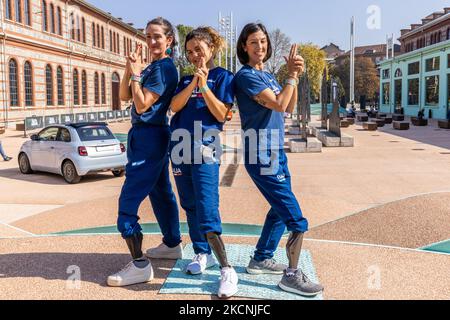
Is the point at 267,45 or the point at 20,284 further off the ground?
the point at 267,45

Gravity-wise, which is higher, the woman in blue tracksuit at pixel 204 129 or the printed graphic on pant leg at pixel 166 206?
the woman in blue tracksuit at pixel 204 129

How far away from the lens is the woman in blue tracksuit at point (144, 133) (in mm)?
3674

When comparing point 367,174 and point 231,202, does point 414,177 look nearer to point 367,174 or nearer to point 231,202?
point 367,174

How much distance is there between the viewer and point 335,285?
12.2 feet

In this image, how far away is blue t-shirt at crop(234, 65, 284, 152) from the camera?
138 inches

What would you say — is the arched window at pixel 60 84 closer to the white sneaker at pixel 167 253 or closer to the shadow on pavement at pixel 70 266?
the shadow on pavement at pixel 70 266

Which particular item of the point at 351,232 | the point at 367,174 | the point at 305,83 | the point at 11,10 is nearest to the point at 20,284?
the point at 351,232

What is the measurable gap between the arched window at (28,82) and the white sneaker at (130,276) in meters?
32.1

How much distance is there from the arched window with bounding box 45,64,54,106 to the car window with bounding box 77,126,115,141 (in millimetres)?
26271

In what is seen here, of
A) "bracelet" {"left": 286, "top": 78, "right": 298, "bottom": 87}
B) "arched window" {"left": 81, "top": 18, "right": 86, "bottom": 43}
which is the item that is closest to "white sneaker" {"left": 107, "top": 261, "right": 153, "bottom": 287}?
"bracelet" {"left": 286, "top": 78, "right": 298, "bottom": 87}

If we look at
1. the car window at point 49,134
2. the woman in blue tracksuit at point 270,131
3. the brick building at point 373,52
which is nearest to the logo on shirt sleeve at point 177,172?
the woman in blue tracksuit at point 270,131

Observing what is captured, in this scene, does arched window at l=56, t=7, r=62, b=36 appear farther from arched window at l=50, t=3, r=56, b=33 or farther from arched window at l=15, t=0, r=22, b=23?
arched window at l=15, t=0, r=22, b=23

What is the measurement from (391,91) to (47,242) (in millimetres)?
49830

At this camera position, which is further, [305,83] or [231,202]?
[305,83]
